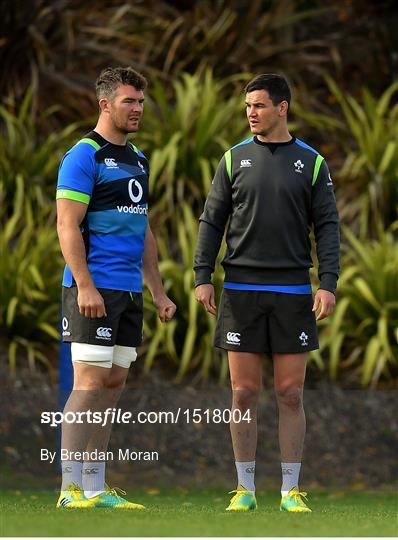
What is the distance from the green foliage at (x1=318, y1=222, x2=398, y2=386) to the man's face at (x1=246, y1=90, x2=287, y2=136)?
343 centimetres

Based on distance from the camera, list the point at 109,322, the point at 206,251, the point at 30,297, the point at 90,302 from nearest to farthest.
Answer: the point at 90,302 < the point at 109,322 < the point at 206,251 < the point at 30,297

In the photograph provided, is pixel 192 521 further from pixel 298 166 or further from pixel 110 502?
pixel 298 166

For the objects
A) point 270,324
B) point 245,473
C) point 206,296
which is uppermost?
point 206,296

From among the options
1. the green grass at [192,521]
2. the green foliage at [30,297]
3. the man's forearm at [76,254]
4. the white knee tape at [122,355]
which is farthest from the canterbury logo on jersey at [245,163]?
the green foliage at [30,297]

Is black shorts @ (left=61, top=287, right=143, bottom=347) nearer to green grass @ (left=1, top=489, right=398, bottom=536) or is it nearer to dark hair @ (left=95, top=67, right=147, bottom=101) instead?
green grass @ (left=1, top=489, right=398, bottom=536)

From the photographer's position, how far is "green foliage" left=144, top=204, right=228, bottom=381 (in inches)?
368

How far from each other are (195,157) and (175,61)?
6.21 feet

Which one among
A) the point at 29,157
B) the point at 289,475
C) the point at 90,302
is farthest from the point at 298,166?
the point at 29,157

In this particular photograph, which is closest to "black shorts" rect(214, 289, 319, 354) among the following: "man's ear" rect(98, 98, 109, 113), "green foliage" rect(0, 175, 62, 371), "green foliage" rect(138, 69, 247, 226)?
"man's ear" rect(98, 98, 109, 113)

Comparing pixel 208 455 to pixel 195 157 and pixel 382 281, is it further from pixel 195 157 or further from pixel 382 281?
pixel 195 157

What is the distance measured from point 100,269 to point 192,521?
113 centimetres

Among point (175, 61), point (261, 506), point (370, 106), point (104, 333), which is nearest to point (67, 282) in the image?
point (104, 333)

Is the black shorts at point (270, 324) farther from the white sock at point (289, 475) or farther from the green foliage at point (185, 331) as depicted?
the green foliage at point (185, 331)

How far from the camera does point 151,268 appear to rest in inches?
246
